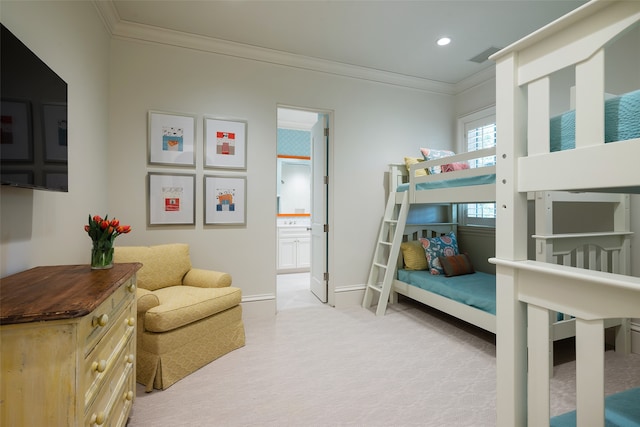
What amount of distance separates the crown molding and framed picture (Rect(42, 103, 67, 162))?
53.9 inches

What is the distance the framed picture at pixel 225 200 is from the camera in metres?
2.97

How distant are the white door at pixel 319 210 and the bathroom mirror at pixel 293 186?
175 cm

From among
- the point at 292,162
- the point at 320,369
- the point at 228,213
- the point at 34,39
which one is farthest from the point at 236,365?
the point at 292,162

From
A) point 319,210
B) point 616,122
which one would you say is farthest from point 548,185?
point 319,210

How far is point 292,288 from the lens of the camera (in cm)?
431

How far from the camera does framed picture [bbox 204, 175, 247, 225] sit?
297 centimetres

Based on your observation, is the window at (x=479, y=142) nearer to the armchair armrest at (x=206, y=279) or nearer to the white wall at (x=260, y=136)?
the white wall at (x=260, y=136)

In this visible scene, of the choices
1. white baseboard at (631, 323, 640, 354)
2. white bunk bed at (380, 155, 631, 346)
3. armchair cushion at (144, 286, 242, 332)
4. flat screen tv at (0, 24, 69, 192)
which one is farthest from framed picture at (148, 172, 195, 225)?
white baseboard at (631, 323, 640, 354)

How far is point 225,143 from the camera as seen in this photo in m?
3.03

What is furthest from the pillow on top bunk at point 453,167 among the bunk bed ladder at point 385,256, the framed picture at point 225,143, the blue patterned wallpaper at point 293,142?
the blue patterned wallpaper at point 293,142

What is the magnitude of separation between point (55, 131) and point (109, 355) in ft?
3.76

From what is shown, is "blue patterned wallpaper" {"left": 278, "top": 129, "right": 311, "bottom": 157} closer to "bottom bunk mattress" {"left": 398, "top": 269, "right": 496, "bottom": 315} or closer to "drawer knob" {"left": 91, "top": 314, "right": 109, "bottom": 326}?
"bottom bunk mattress" {"left": 398, "top": 269, "right": 496, "bottom": 315}

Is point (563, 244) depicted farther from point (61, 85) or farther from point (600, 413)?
point (61, 85)

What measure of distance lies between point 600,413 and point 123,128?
136 inches
